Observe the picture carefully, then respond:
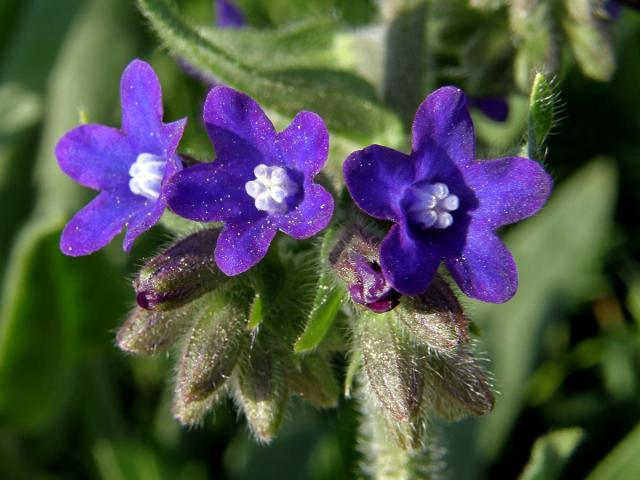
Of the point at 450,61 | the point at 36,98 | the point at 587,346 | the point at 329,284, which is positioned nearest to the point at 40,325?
the point at 36,98

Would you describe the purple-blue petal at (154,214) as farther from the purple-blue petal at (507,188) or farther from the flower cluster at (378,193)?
the purple-blue petal at (507,188)

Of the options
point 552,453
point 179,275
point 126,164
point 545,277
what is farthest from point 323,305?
point 545,277

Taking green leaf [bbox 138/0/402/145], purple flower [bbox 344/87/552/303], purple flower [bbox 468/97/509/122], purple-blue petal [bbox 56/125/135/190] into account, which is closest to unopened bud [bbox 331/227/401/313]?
purple flower [bbox 344/87/552/303]

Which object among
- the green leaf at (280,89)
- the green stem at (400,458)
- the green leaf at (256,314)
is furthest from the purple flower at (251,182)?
the green stem at (400,458)

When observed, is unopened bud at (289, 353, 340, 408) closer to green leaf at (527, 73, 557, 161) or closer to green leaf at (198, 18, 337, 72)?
green leaf at (527, 73, 557, 161)

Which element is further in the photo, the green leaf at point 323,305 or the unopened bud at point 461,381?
the unopened bud at point 461,381

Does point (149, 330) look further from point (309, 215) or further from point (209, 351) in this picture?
point (309, 215)
